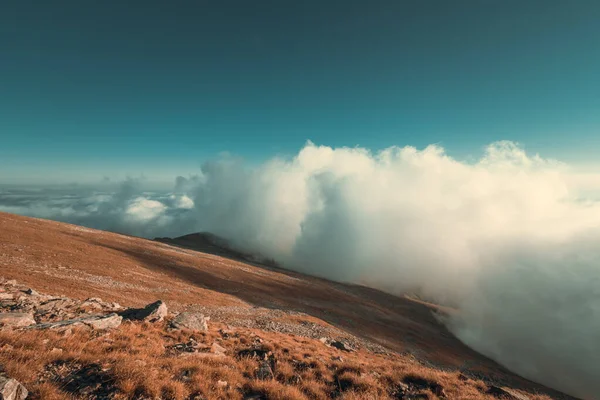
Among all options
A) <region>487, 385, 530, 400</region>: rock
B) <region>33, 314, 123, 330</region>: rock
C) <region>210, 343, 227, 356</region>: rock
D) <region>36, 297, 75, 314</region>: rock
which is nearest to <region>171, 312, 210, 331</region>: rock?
<region>210, 343, 227, 356</region>: rock

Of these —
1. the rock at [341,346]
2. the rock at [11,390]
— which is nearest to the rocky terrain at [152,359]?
the rock at [11,390]

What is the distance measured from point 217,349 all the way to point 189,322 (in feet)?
20.1

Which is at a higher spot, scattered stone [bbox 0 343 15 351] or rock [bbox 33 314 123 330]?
scattered stone [bbox 0 343 15 351]

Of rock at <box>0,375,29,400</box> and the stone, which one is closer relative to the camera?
rock at <box>0,375,29,400</box>

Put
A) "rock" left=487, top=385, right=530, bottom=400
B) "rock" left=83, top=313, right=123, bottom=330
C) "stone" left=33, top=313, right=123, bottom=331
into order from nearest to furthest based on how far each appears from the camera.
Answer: "stone" left=33, top=313, right=123, bottom=331
"rock" left=487, top=385, right=530, bottom=400
"rock" left=83, top=313, right=123, bottom=330

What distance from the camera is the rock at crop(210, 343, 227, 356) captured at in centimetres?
1710

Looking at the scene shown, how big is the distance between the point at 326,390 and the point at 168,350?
10039 mm

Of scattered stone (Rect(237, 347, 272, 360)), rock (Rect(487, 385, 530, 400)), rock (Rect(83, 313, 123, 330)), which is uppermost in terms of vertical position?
rock (Rect(487, 385, 530, 400))

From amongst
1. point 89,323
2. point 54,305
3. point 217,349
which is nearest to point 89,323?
point 89,323

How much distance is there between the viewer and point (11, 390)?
738 centimetres

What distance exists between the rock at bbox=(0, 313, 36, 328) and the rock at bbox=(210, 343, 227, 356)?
10397 millimetres

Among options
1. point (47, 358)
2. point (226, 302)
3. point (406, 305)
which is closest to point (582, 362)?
point (406, 305)

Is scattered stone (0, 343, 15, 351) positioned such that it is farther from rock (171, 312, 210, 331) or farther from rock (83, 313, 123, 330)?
rock (171, 312, 210, 331)

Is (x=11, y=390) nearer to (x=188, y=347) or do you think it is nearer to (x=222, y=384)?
(x=222, y=384)
